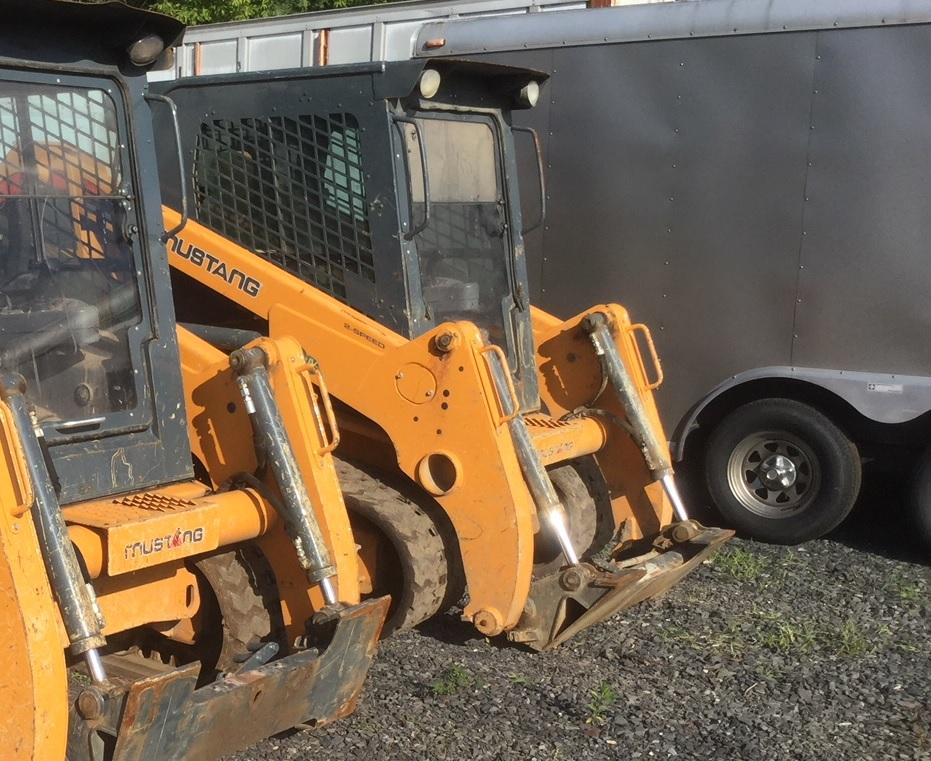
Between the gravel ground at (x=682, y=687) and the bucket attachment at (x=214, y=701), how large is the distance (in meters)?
0.35

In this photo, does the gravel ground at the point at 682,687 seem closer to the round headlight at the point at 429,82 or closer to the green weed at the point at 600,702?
the green weed at the point at 600,702

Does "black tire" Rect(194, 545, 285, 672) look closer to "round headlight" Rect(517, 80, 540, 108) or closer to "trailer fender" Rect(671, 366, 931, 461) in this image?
"round headlight" Rect(517, 80, 540, 108)

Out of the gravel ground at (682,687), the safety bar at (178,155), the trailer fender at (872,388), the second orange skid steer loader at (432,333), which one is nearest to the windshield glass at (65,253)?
the safety bar at (178,155)

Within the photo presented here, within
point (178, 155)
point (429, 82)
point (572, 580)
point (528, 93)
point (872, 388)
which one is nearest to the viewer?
point (178, 155)

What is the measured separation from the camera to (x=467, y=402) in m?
4.99

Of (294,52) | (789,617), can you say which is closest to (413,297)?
(789,617)

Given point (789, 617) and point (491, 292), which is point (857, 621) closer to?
point (789, 617)

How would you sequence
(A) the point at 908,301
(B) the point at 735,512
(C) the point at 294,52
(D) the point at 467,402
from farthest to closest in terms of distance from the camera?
(C) the point at 294,52
(B) the point at 735,512
(A) the point at 908,301
(D) the point at 467,402

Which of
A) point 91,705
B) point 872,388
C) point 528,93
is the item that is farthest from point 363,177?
point 872,388

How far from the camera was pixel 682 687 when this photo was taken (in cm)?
504

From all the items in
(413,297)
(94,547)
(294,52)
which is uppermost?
(294,52)

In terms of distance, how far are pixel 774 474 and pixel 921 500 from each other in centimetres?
81

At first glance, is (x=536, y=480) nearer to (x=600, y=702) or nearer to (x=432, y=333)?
(x=432, y=333)

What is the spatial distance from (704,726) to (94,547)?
2335mm
